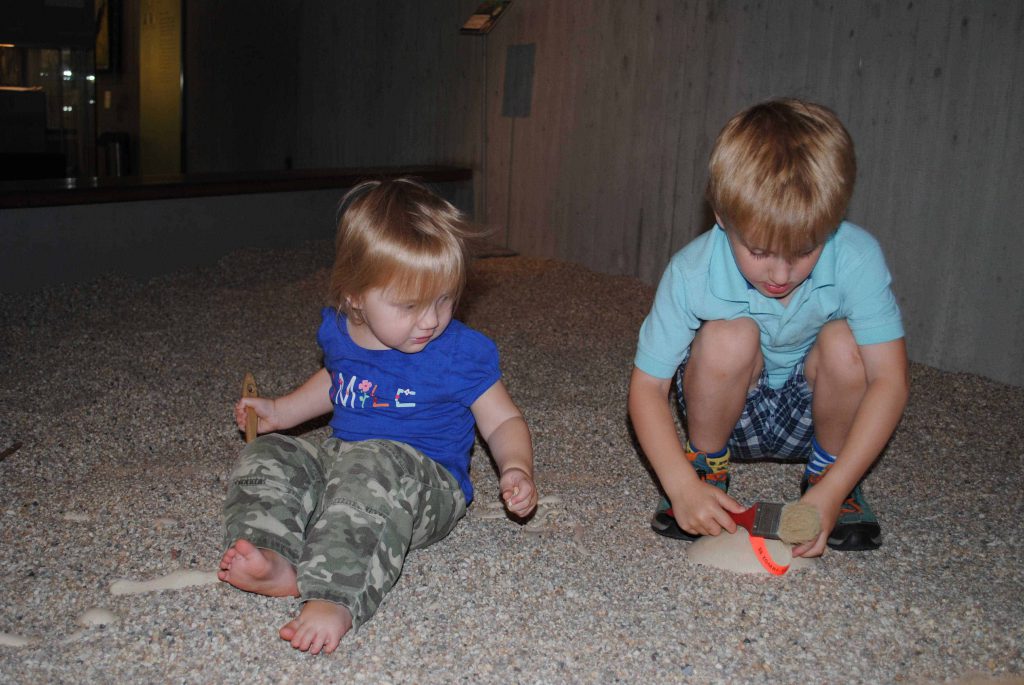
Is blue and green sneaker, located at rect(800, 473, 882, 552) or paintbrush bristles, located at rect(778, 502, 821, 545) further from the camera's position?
blue and green sneaker, located at rect(800, 473, 882, 552)

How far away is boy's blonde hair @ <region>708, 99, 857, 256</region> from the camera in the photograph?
4.25ft

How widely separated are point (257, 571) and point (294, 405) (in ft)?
1.55

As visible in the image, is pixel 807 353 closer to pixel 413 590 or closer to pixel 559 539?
pixel 559 539

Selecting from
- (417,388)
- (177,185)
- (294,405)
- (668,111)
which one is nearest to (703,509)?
(417,388)

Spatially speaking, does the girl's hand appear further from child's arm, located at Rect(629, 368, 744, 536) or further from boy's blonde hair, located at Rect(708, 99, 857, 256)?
boy's blonde hair, located at Rect(708, 99, 857, 256)

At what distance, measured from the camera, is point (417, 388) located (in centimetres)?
154

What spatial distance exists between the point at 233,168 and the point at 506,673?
279 inches

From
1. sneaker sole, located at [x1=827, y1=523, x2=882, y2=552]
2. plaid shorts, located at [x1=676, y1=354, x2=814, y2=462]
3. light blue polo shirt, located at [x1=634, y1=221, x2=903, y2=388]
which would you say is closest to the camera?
light blue polo shirt, located at [x1=634, y1=221, x2=903, y2=388]

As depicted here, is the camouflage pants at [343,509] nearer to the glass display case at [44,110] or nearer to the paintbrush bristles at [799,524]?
the paintbrush bristles at [799,524]

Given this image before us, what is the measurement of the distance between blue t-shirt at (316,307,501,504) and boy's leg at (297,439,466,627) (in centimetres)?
5

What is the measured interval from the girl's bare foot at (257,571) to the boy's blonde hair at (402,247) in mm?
439

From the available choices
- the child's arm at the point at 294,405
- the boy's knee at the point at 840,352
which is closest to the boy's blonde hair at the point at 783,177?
the boy's knee at the point at 840,352

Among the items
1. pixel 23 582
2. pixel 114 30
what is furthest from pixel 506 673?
pixel 114 30

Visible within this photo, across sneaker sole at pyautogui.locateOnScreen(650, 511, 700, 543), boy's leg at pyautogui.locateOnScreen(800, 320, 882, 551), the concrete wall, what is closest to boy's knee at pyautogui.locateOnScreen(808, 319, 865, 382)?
boy's leg at pyautogui.locateOnScreen(800, 320, 882, 551)
